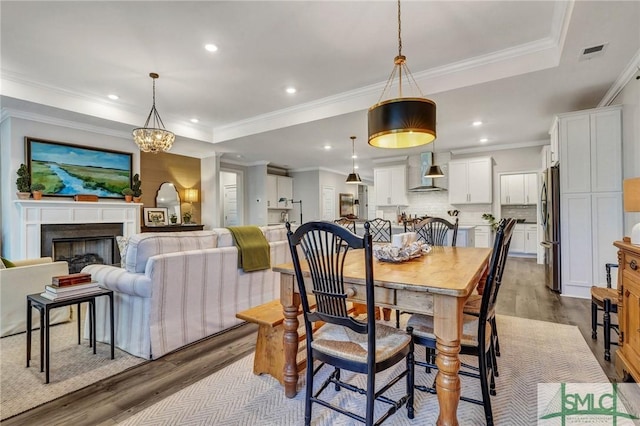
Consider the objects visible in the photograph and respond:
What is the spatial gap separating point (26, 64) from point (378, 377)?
5.04 m

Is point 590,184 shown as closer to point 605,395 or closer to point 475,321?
point 605,395

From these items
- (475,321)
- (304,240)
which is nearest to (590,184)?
(475,321)

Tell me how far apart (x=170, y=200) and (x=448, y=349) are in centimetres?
659

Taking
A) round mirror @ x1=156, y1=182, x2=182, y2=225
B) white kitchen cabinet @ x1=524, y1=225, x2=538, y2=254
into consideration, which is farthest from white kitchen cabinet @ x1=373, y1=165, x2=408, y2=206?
round mirror @ x1=156, y1=182, x2=182, y2=225

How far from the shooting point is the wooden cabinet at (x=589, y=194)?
12.3 ft

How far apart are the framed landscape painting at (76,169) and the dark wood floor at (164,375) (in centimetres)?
409

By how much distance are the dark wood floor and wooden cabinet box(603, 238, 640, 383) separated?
0.83 ft

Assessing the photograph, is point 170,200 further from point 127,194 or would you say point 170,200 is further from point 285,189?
point 285,189

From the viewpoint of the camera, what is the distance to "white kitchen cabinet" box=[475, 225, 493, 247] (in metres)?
7.08

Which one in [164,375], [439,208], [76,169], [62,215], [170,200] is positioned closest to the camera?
[164,375]

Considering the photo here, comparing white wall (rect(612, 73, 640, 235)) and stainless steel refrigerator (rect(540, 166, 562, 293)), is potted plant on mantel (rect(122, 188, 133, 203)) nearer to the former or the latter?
stainless steel refrigerator (rect(540, 166, 562, 293))

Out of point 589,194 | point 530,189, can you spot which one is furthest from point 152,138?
point 530,189

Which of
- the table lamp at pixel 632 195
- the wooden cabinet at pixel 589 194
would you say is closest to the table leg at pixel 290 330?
the table lamp at pixel 632 195

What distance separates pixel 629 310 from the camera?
6.32 feet
